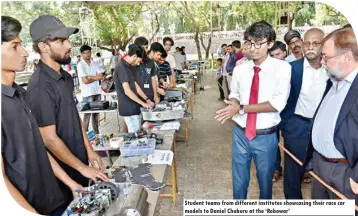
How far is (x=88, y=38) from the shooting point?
260 inches

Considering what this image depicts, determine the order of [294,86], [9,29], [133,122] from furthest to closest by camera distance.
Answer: [133,122] → [294,86] → [9,29]

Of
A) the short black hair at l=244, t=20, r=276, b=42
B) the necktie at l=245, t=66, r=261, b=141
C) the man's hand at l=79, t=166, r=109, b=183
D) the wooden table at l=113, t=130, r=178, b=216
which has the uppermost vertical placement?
the short black hair at l=244, t=20, r=276, b=42

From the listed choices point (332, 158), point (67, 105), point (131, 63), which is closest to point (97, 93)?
point (131, 63)

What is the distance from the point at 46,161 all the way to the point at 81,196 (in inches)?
7.2

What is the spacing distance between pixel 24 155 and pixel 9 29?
37cm

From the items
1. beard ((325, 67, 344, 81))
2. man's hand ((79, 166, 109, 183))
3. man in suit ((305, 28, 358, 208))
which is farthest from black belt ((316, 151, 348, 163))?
man's hand ((79, 166, 109, 183))

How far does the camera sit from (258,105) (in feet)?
4.68

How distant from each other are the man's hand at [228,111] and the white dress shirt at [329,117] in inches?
14.0

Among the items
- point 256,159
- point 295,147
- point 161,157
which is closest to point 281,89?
point 256,159

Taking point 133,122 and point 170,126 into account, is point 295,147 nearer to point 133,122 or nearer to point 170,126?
point 170,126

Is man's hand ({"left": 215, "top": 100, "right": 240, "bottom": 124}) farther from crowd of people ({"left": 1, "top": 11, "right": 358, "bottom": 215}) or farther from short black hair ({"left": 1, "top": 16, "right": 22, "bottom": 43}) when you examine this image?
short black hair ({"left": 1, "top": 16, "right": 22, "bottom": 43})

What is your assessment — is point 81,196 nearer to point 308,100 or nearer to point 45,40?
point 45,40

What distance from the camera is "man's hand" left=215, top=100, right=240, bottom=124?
1.35 meters

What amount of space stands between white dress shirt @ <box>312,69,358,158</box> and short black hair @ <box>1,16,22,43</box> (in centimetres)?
112
